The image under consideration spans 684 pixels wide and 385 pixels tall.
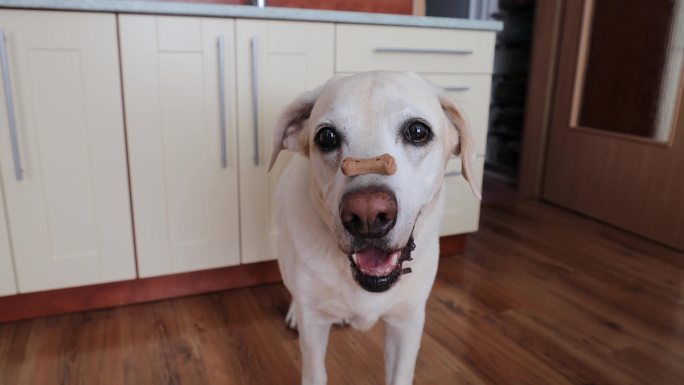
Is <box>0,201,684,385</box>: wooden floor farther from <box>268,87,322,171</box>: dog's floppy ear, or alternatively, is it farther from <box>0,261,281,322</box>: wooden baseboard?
<box>268,87,322,171</box>: dog's floppy ear

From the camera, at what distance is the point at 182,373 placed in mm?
1461

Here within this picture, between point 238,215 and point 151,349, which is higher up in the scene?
point 238,215

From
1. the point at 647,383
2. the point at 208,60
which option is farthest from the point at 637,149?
the point at 208,60

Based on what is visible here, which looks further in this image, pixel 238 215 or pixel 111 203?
pixel 238 215

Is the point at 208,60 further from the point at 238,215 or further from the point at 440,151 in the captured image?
the point at 440,151

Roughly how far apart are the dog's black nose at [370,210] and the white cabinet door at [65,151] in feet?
3.49

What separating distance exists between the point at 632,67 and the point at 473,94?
1.16 m

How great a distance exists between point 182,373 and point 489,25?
1703 millimetres

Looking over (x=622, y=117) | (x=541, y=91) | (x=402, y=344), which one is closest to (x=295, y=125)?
(x=402, y=344)

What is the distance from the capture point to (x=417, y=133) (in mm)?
1009

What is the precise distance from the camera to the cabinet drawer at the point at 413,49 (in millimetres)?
1856

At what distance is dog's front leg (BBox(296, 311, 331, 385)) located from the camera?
1.18m

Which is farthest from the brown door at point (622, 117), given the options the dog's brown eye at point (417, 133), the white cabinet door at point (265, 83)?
the dog's brown eye at point (417, 133)

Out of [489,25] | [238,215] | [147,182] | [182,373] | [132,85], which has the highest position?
[489,25]
